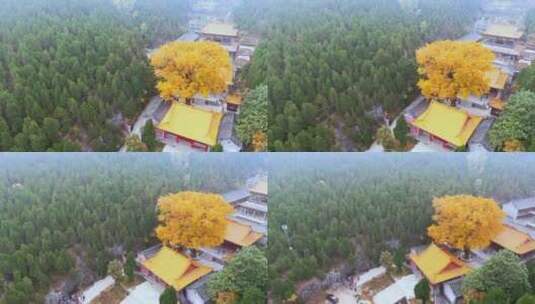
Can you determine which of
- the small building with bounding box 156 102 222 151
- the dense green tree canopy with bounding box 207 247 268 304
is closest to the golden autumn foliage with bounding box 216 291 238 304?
the dense green tree canopy with bounding box 207 247 268 304

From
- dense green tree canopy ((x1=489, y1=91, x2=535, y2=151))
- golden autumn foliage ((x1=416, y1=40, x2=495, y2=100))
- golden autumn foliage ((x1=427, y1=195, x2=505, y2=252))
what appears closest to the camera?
dense green tree canopy ((x1=489, y1=91, x2=535, y2=151))

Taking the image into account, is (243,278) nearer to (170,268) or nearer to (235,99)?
(170,268)

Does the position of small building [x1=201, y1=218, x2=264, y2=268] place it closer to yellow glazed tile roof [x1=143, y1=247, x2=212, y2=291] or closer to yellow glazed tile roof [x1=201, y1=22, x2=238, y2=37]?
yellow glazed tile roof [x1=143, y1=247, x2=212, y2=291]

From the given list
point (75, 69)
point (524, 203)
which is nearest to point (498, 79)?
point (524, 203)

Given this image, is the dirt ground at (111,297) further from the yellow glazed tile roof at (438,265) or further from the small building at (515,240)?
the small building at (515,240)

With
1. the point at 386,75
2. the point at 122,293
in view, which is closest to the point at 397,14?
the point at 386,75

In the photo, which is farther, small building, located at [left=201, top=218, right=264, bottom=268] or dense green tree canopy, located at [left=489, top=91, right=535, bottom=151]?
small building, located at [left=201, top=218, right=264, bottom=268]

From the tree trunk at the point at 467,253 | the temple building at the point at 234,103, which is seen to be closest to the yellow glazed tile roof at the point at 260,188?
the temple building at the point at 234,103
